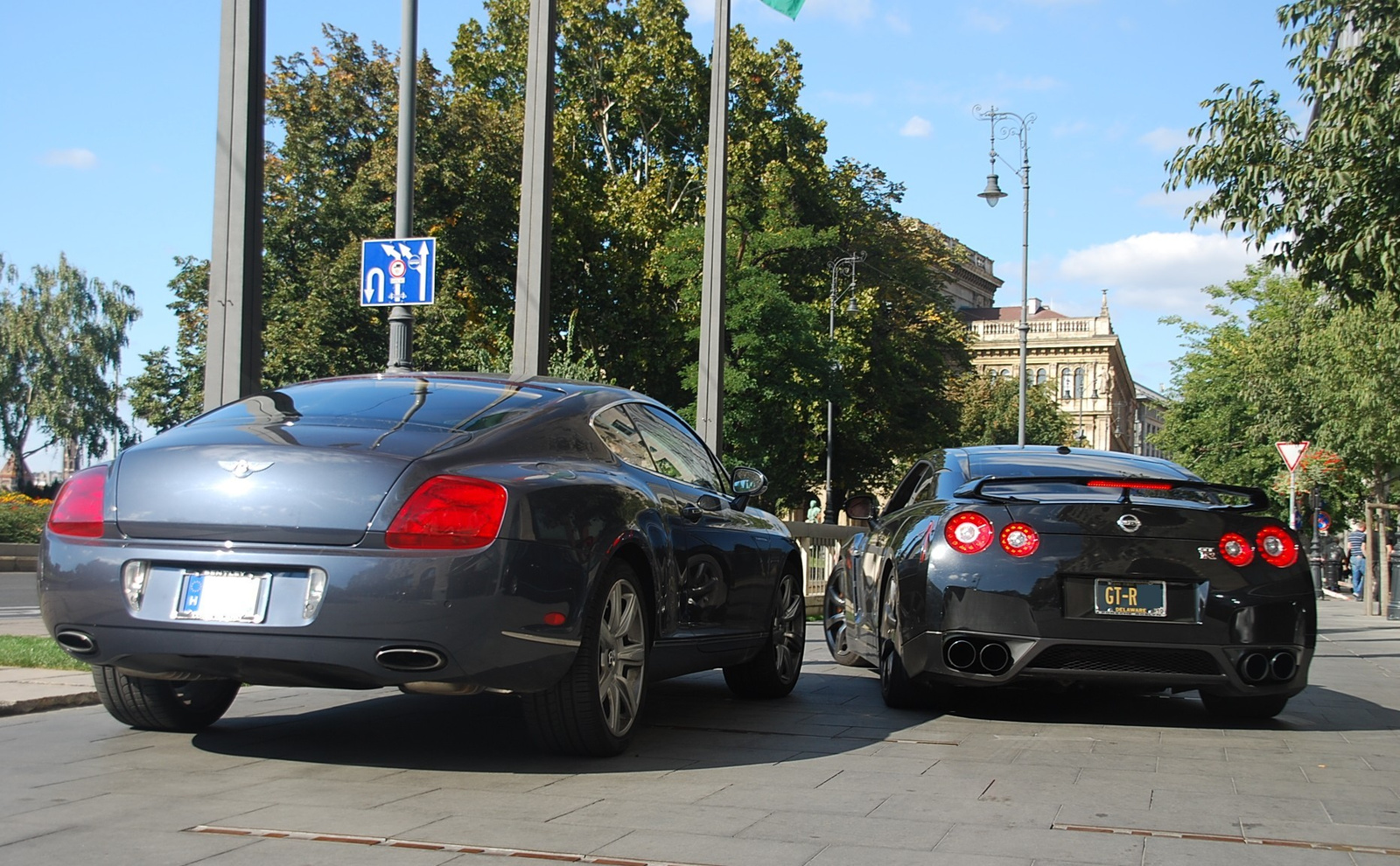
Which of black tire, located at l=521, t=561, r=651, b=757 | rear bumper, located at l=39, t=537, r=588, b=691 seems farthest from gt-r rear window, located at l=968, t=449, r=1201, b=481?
rear bumper, located at l=39, t=537, r=588, b=691

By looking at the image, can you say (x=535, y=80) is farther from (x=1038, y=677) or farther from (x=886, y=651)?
(x=1038, y=677)

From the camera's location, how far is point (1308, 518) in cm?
5631

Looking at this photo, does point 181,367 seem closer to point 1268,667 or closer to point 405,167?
point 405,167

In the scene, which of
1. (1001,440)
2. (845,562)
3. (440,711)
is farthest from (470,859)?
(1001,440)

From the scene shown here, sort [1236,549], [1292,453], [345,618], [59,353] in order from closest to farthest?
[345,618] < [1236,549] < [1292,453] < [59,353]

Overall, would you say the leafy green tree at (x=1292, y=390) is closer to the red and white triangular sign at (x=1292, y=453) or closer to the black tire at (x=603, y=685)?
the red and white triangular sign at (x=1292, y=453)

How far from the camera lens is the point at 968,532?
727cm

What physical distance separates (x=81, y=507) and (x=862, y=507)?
16.4 ft

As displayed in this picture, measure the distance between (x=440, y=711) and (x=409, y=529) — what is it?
2427 mm

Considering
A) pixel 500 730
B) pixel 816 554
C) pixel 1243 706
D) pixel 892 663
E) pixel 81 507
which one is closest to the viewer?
pixel 81 507

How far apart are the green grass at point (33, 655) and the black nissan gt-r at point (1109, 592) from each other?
14.9ft

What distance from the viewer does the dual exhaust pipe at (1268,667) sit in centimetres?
719

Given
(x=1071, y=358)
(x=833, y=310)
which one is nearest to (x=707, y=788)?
(x=833, y=310)

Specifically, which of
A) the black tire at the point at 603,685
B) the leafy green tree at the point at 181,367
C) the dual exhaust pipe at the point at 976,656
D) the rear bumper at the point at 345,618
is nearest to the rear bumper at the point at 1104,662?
the dual exhaust pipe at the point at 976,656
